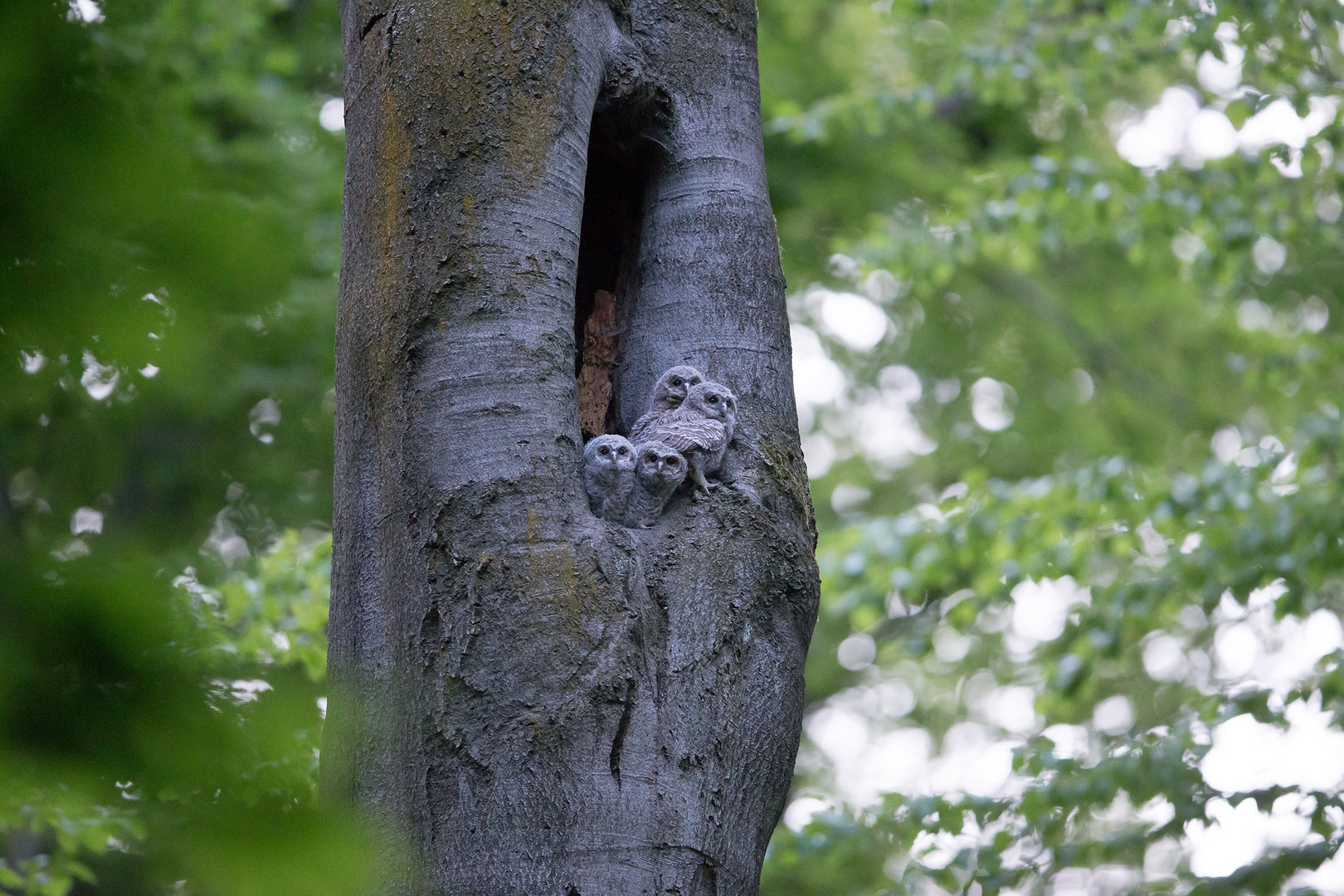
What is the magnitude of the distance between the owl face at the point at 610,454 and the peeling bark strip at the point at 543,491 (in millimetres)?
64

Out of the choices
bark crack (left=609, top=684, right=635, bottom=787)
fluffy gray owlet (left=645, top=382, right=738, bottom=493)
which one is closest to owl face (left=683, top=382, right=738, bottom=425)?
fluffy gray owlet (left=645, top=382, right=738, bottom=493)

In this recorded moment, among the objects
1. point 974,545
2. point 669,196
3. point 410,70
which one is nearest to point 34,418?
point 410,70

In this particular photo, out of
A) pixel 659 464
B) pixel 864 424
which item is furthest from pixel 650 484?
pixel 864 424

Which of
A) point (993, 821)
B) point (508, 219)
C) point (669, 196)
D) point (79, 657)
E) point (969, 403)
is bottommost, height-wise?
point (79, 657)

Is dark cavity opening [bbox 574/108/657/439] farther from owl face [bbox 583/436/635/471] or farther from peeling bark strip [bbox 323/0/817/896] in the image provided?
owl face [bbox 583/436/635/471]

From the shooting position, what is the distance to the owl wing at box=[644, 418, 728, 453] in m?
2.03

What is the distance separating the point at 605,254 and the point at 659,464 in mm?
827

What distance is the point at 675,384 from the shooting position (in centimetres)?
221

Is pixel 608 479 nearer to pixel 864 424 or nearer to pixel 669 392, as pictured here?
pixel 669 392

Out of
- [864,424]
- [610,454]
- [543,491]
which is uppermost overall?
[864,424]

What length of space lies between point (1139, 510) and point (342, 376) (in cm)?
334

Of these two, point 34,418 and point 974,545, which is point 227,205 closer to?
point 34,418

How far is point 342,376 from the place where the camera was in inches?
84.9

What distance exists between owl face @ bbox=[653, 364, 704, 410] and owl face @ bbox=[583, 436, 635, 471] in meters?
0.13
